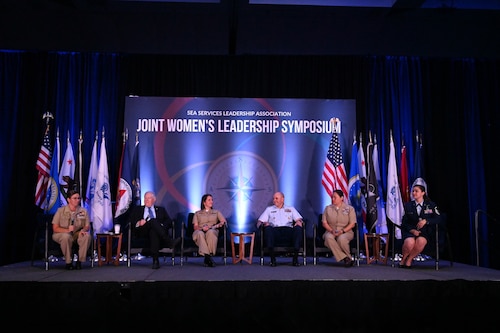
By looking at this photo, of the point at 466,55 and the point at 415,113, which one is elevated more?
the point at 466,55

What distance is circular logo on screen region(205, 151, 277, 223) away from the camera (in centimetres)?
765

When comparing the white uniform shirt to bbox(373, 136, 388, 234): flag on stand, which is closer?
the white uniform shirt

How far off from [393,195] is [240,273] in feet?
10.9

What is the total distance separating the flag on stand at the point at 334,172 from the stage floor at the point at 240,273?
4.27 feet

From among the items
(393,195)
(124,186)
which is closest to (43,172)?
(124,186)

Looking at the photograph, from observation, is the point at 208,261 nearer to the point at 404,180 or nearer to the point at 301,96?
the point at 301,96

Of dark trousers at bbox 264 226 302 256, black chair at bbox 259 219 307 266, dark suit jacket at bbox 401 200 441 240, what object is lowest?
black chair at bbox 259 219 307 266

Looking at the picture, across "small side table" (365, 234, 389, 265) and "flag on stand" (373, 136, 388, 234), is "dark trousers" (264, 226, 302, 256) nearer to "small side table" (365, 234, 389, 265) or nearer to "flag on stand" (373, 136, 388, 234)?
"small side table" (365, 234, 389, 265)

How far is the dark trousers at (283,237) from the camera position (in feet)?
21.2

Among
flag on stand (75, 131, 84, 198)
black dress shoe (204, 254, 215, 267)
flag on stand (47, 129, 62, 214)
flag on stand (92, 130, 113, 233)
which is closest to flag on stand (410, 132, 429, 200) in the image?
black dress shoe (204, 254, 215, 267)
